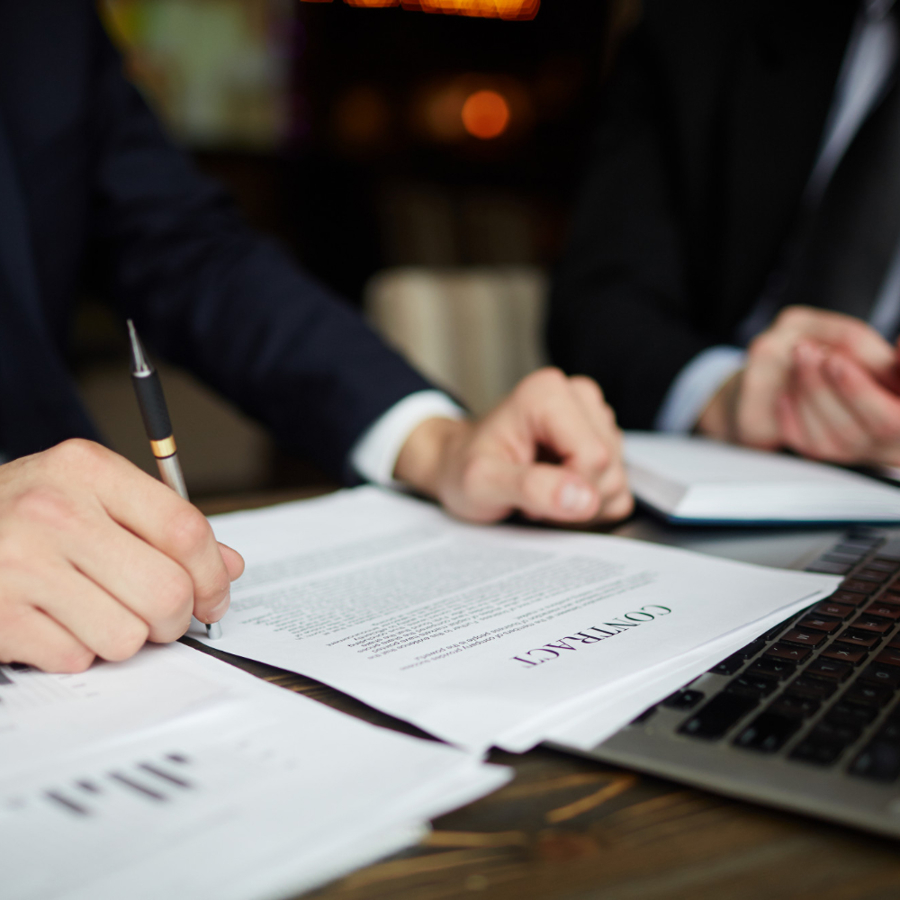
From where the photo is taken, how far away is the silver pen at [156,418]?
13.9 inches

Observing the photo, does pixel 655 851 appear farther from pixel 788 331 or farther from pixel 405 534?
pixel 788 331

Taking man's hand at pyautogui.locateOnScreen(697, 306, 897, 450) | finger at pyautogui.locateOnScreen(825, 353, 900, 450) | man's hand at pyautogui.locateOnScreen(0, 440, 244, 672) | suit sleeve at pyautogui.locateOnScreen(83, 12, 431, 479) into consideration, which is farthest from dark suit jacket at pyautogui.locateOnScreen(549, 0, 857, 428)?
man's hand at pyautogui.locateOnScreen(0, 440, 244, 672)

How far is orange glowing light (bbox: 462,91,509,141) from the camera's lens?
159 inches

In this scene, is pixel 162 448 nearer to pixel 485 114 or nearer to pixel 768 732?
pixel 768 732

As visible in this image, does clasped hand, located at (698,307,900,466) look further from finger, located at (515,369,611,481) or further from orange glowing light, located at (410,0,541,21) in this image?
orange glowing light, located at (410,0,541,21)

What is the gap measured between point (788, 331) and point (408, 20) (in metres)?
3.66

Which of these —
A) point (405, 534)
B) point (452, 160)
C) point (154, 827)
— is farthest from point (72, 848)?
point (452, 160)

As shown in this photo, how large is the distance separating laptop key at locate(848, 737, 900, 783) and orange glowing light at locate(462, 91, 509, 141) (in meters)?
4.19

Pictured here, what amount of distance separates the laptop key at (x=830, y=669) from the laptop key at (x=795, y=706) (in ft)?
0.09

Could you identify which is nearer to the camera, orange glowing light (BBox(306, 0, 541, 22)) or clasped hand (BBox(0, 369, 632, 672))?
clasped hand (BBox(0, 369, 632, 672))

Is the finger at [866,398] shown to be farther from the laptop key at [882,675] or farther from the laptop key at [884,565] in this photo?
the laptop key at [882,675]

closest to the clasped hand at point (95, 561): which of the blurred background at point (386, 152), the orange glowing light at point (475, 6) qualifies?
the blurred background at point (386, 152)

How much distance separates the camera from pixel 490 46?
399 cm

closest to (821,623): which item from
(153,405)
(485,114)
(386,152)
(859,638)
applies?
(859,638)
